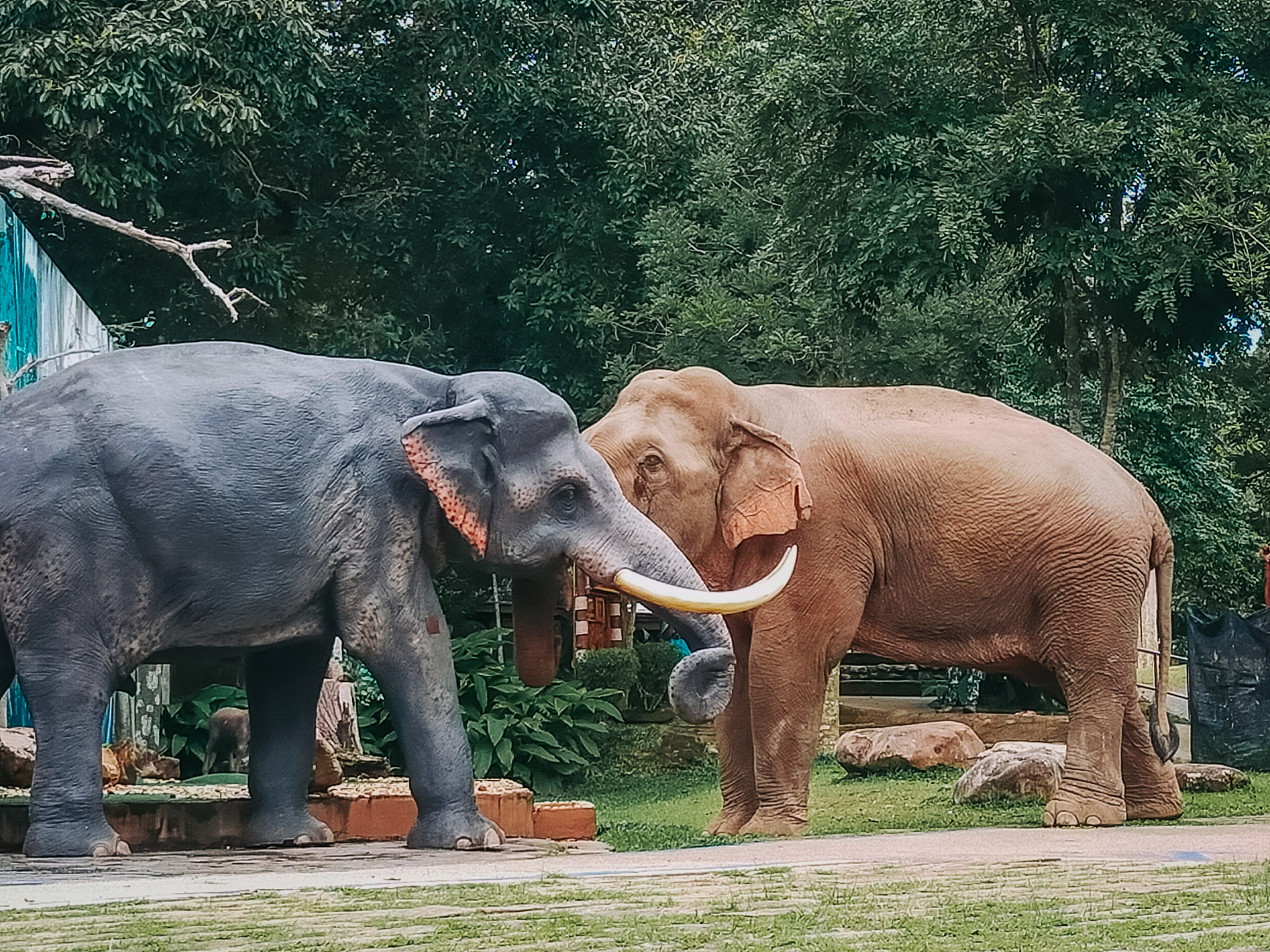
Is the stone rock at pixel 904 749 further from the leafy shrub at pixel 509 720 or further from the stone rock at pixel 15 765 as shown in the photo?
the stone rock at pixel 15 765

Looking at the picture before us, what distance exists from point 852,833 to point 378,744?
29.0ft

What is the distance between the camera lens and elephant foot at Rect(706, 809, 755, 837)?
12.0 metres

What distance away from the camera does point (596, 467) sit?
376 inches

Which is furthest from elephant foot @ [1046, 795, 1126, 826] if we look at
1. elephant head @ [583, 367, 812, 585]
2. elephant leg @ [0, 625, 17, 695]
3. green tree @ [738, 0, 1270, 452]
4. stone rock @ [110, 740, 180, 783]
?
green tree @ [738, 0, 1270, 452]

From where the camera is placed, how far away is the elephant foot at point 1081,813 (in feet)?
38.0

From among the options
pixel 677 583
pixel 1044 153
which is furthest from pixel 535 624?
pixel 1044 153

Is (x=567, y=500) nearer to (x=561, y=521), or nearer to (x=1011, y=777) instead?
(x=561, y=521)

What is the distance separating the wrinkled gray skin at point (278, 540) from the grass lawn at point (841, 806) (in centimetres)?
201

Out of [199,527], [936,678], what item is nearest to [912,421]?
[199,527]

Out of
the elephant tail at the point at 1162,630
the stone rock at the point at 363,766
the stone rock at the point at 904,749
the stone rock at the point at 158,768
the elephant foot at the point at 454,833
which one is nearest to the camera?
the elephant foot at the point at 454,833

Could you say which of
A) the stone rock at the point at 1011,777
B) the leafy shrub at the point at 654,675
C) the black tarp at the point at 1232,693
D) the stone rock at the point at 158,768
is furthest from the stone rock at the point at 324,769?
the leafy shrub at the point at 654,675

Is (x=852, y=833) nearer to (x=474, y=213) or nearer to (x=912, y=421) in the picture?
(x=912, y=421)

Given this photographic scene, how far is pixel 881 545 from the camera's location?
39.4ft

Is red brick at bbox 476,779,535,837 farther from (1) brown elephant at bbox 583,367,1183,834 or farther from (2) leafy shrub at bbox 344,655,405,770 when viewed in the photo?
(2) leafy shrub at bbox 344,655,405,770
